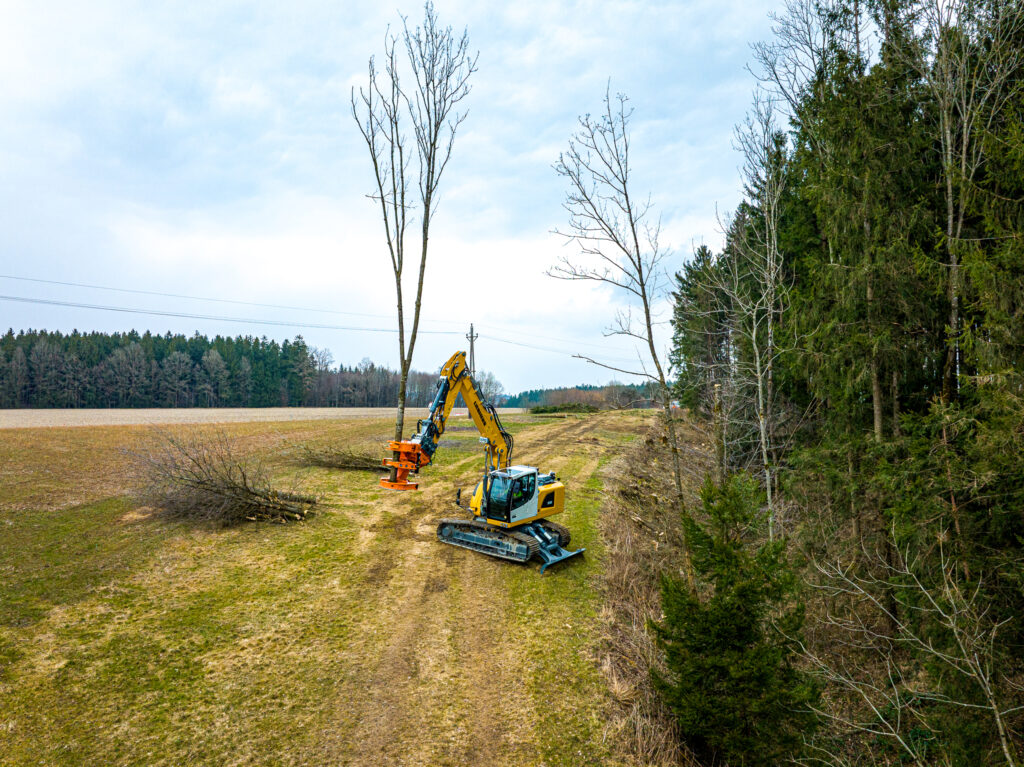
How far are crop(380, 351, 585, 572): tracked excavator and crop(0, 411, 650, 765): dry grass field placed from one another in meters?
0.52

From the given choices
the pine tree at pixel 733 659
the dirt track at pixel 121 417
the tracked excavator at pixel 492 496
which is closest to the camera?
the pine tree at pixel 733 659

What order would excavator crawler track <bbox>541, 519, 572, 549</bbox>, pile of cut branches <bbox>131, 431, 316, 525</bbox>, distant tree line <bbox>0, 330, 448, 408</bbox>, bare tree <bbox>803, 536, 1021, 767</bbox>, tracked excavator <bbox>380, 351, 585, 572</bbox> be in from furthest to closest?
1. distant tree line <bbox>0, 330, 448, 408</bbox>
2. pile of cut branches <bbox>131, 431, 316, 525</bbox>
3. excavator crawler track <bbox>541, 519, 572, 549</bbox>
4. tracked excavator <bbox>380, 351, 585, 572</bbox>
5. bare tree <bbox>803, 536, 1021, 767</bbox>

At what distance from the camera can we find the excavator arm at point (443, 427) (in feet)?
44.4

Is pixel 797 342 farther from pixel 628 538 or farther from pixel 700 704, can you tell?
pixel 700 704

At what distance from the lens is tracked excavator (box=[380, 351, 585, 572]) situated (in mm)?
12922

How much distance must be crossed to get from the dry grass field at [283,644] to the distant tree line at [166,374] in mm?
72448

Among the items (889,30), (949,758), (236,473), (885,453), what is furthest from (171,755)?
(889,30)

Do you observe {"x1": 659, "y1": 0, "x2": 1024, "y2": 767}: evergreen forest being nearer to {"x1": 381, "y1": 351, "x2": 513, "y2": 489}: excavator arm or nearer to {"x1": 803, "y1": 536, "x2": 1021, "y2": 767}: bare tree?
{"x1": 803, "y1": 536, "x2": 1021, "y2": 767}: bare tree

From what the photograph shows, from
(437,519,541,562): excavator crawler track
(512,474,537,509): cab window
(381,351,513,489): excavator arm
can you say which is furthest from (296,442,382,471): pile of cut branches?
(512,474,537,509): cab window

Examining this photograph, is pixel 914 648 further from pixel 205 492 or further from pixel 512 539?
pixel 205 492

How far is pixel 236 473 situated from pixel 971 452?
56.8 feet

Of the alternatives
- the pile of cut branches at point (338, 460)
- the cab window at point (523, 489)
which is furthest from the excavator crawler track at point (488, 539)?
the pile of cut branches at point (338, 460)

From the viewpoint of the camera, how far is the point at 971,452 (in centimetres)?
796

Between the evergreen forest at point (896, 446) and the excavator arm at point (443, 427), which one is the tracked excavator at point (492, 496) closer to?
the excavator arm at point (443, 427)
